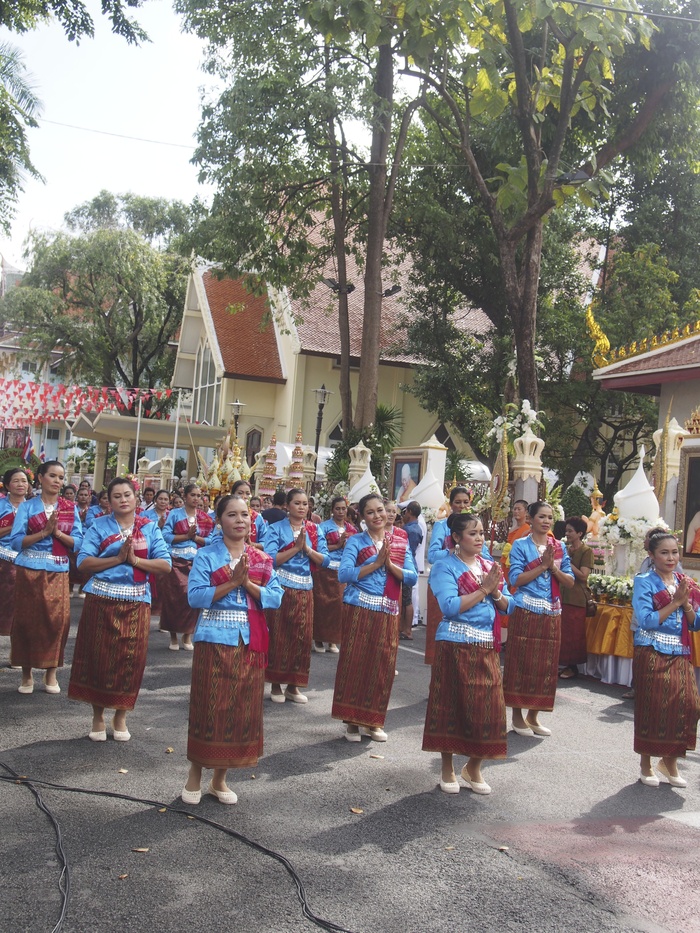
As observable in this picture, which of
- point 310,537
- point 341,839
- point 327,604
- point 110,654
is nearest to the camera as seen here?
point 341,839

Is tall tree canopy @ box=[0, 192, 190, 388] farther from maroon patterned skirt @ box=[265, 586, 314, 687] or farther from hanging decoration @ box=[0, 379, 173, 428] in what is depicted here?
maroon patterned skirt @ box=[265, 586, 314, 687]

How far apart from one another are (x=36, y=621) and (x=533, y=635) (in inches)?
159

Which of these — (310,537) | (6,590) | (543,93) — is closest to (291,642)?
(310,537)

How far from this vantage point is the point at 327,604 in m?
11.3

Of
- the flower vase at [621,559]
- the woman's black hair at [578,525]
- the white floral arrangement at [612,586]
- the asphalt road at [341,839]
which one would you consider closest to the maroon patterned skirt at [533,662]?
the asphalt road at [341,839]

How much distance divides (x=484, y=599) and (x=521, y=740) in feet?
7.48

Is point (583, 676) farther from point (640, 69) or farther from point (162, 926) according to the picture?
point (640, 69)

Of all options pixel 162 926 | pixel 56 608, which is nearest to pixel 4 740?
pixel 56 608

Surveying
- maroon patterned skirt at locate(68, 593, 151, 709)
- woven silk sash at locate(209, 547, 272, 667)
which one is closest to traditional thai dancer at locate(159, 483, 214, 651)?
maroon patterned skirt at locate(68, 593, 151, 709)

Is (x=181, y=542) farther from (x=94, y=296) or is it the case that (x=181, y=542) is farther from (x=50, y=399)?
(x=94, y=296)

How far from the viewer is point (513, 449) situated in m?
14.8

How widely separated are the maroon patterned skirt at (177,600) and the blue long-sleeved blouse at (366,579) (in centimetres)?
408

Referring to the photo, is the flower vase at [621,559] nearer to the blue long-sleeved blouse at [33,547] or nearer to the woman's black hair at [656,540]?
the woman's black hair at [656,540]

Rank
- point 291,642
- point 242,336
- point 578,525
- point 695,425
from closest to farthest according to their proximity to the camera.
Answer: point 291,642 → point 578,525 → point 695,425 → point 242,336
